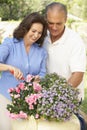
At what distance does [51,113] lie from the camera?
2.79 meters

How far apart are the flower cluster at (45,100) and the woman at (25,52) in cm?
31

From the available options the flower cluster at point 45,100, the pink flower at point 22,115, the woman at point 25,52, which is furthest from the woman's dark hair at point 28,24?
the pink flower at point 22,115

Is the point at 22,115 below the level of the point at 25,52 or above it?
below

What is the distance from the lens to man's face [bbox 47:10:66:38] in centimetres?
351

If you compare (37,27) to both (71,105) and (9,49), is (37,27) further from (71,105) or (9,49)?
(71,105)

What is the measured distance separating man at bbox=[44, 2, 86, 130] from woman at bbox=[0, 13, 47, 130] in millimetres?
176

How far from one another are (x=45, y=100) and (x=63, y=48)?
2.90 feet

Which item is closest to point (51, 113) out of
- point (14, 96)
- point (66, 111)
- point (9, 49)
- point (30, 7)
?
point (66, 111)

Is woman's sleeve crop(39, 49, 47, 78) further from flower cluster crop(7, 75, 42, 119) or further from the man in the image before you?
flower cluster crop(7, 75, 42, 119)

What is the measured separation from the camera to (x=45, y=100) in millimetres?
2822

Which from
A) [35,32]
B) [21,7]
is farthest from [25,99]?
[21,7]

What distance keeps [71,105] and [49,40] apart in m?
0.96

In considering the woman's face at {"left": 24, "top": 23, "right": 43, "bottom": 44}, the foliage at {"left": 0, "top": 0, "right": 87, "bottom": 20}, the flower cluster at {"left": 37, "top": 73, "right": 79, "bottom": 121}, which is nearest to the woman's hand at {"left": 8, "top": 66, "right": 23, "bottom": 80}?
the flower cluster at {"left": 37, "top": 73, "right": 79, "bottom": 121}

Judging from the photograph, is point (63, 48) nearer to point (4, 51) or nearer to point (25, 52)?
point (25, 52)
